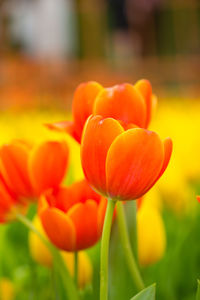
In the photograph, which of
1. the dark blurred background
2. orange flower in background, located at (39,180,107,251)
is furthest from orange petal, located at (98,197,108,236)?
the dark blurred background

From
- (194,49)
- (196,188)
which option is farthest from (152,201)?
(194,49)

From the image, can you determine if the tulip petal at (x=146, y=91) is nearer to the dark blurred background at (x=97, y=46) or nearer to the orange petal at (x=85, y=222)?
the orange petal at (x=85, y=222)

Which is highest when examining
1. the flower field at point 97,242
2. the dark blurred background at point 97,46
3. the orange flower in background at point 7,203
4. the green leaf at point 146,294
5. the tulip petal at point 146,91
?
the tulip petal at point 146,91

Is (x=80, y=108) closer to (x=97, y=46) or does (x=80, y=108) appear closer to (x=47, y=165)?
(x=47, y=165)

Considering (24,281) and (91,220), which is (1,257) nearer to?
(24,281)

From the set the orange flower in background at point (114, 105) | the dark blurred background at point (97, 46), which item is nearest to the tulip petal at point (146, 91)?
the orange flower in background at point (114, 105)

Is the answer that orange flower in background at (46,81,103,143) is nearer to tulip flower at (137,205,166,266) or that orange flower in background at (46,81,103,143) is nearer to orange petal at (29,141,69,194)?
orange petal at (29,141,69,194)
